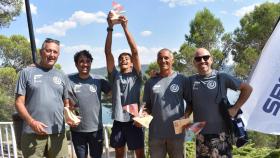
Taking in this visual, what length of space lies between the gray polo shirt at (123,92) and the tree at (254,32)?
15.5 metres

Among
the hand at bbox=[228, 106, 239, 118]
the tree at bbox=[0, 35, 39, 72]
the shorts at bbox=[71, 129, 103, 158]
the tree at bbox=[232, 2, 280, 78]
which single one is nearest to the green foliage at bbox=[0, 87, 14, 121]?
the tree at bbox=[0, 35, 39, 72]

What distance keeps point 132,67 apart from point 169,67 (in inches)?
17.8

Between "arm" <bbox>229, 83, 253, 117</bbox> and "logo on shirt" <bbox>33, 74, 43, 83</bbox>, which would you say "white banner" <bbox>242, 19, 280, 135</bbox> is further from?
"logo on shirt" <bbox>33, 74, 43, 83</bbox>

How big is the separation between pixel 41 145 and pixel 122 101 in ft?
3.07

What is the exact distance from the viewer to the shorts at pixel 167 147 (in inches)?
153

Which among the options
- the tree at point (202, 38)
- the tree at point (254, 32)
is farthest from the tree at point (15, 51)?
the tree at point (254, 32)

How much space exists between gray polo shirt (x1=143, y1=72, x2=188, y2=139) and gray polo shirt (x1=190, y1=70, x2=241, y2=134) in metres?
0.22

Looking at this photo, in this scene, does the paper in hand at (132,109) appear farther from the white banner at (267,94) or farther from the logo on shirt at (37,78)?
the white banner at (267,94)

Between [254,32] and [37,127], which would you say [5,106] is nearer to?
[254,32]

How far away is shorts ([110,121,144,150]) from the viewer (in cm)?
404

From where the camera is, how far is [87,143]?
416cm

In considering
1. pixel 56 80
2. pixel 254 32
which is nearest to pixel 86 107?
pixel 56 80

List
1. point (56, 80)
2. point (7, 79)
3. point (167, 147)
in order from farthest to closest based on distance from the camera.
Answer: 1. point (7, 79)
2. point (167, 147)
3. point (56, 80)

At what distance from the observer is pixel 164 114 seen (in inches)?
152
